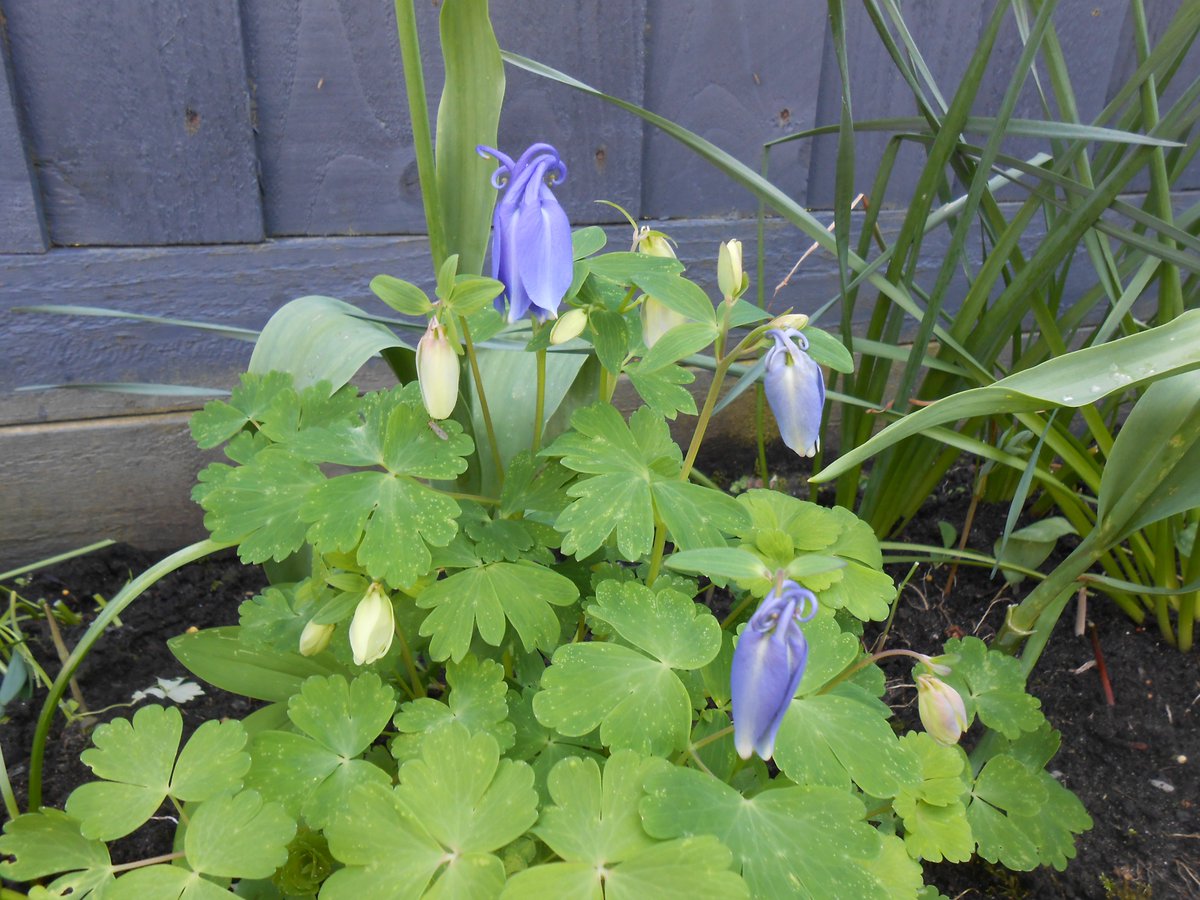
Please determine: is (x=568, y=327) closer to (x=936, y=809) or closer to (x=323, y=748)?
(x=323, y=748)

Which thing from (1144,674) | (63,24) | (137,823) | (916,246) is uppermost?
(63,24)

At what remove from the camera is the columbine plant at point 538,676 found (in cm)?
67

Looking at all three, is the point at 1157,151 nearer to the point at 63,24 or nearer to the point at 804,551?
the point at 804,551

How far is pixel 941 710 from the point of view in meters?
0.76

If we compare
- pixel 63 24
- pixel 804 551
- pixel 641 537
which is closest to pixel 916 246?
pixel 804 551

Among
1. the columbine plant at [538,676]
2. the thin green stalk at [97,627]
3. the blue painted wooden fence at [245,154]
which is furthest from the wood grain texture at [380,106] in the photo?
the thin green stalk at [97,627]

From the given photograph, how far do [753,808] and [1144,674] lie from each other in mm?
990

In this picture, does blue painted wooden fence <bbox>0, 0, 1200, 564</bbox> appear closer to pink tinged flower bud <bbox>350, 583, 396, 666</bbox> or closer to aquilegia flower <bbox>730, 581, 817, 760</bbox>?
pink tinged flower bud <bbox>350, 583, 396, 666</bbox>

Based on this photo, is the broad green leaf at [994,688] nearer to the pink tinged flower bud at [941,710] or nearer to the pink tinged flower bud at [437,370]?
the pink tinged flower bud at [941,710]

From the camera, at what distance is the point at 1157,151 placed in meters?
1.08

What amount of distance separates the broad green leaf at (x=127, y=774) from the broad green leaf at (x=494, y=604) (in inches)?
10.6

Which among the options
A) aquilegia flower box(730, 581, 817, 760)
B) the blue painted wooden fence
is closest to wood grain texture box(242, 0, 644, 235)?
the blue painted wooden fence

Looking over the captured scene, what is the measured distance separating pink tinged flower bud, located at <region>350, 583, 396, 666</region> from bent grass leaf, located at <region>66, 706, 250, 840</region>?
15cm

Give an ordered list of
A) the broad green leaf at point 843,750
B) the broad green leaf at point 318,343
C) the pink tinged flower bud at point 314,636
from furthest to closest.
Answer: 1. the broad green leaf at point 318,343
2. the pink tinged flower bud at point 314,636
3. the broad green leaf at point 843,750
